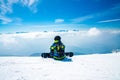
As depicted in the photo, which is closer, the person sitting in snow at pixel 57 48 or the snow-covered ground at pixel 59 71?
the snow-covered ground at pixel 59 71

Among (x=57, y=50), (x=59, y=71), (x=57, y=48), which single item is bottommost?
(x=59, y=71)

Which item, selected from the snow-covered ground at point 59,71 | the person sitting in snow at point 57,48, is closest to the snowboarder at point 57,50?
the person sitting in snow at point 57,48

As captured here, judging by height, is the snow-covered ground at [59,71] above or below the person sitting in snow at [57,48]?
below

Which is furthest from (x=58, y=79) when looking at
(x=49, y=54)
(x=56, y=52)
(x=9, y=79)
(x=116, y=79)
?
(x=49, y=54)

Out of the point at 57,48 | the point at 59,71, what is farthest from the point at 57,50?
the point at 59,71

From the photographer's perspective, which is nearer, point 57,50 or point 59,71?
point 59,71

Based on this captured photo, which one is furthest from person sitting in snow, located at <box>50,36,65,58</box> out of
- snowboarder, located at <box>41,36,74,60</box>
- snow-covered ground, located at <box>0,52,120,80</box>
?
snow-covered ground, located at <box>0,52,120,80</box>

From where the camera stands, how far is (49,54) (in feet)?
53.5

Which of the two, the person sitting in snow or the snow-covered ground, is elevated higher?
the person sitting in snow

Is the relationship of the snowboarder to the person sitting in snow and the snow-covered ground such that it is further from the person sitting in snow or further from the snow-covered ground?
the snow-covered ground

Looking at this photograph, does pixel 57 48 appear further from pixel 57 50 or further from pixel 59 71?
pixel 59 71

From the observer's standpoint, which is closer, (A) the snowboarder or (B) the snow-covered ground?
(B) the snow-covered ground

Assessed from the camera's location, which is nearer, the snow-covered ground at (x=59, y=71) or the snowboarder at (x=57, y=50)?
the snow-covered ground at (x=59, y=71)

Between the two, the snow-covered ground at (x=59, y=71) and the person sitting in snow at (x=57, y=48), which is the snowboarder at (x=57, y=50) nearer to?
the person sitting in snow at (x=57, y=48)
